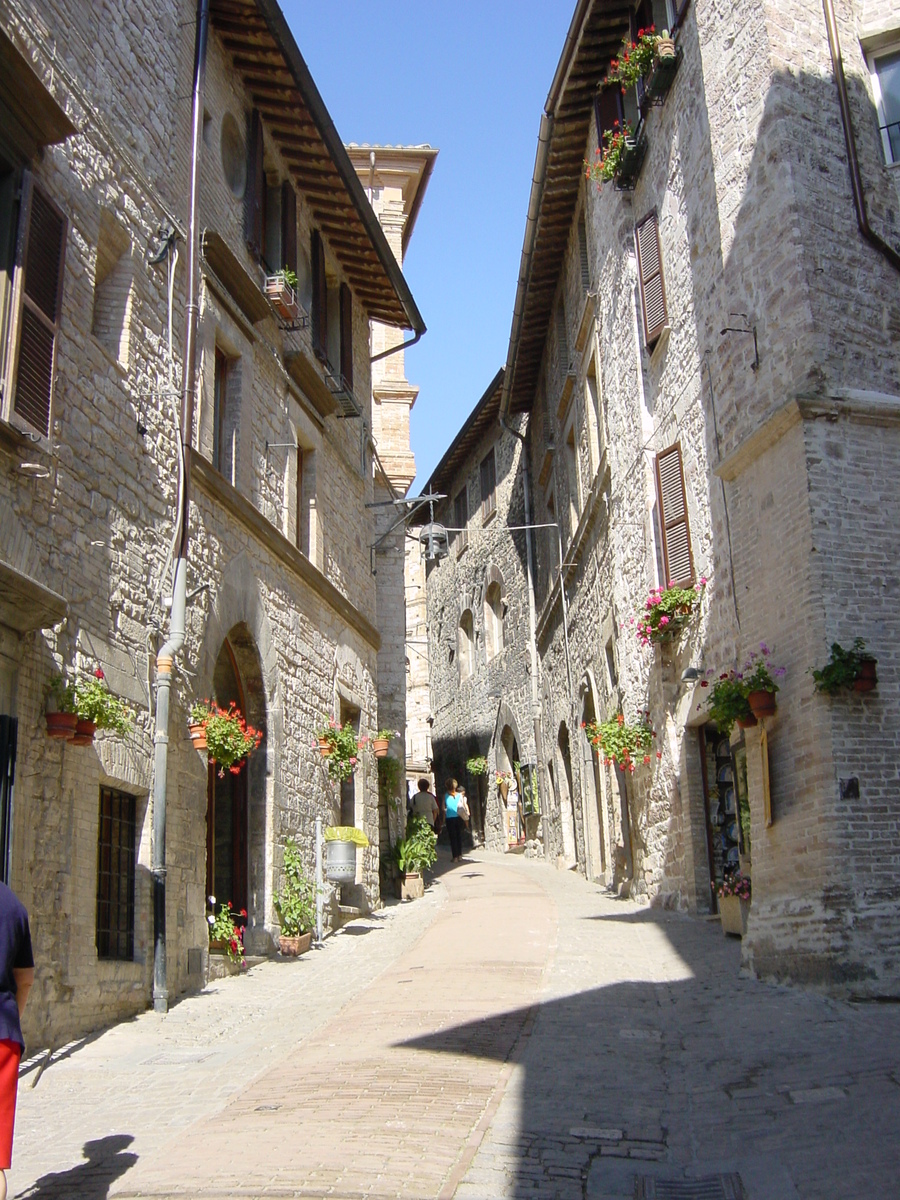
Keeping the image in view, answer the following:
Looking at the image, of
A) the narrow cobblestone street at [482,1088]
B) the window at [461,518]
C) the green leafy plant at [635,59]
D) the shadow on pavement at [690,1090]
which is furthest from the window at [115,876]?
the window at [461,518]

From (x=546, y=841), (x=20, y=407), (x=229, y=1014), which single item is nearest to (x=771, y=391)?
(x=20, y=407)

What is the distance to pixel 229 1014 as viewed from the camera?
8430mm

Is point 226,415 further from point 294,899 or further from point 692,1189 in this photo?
point 692,1189

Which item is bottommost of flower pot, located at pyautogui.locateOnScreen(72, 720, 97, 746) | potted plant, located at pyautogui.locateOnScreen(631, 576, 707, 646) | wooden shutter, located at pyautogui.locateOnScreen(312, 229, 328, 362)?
flower pot, located at pyautogui.locateOnScreen(72, 720, 97, 746)

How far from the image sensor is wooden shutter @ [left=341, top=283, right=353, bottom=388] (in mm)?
16016

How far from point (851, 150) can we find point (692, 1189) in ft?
27.5

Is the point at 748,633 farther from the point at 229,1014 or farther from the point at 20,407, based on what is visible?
the point at 20,407

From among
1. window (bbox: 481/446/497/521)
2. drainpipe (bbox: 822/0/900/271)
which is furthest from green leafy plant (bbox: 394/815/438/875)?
window (bbox: 481/446/497/521)

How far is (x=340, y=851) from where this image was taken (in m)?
12.1

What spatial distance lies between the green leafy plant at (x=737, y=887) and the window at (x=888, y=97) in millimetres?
6301

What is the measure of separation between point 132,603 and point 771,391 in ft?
17.2

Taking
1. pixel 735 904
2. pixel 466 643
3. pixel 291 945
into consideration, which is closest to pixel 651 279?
pixel 735 904

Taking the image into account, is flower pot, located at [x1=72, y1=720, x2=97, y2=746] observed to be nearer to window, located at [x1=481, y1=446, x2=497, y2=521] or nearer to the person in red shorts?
the person in red shorts

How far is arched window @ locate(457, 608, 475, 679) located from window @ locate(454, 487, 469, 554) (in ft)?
5.46
